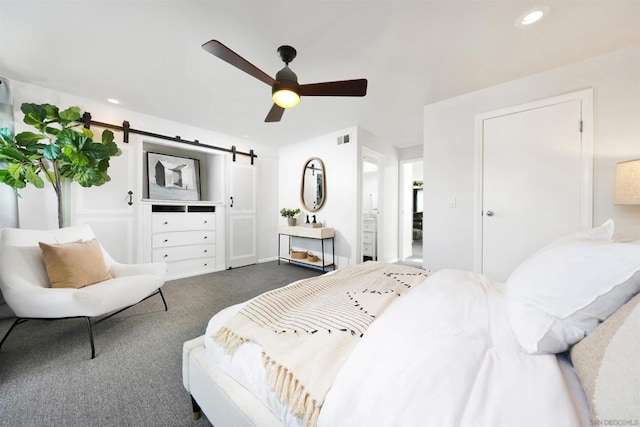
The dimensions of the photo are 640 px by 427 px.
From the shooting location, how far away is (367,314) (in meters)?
0.91

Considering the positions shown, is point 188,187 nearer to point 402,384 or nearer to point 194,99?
point 194,99

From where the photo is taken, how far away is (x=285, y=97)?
5.82 feet

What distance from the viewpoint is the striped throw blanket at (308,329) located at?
664 millimetres

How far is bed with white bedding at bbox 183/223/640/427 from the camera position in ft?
1.65

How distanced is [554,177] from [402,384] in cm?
260

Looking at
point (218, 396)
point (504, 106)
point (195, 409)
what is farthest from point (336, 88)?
point (195, 409)

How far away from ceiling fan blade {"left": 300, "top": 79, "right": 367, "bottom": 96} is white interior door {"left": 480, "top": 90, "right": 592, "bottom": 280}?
159 cm

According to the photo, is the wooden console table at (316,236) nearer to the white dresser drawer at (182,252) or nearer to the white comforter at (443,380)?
the white dresser drawer at (182,252)

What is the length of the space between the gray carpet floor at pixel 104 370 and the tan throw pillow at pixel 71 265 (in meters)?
0.43

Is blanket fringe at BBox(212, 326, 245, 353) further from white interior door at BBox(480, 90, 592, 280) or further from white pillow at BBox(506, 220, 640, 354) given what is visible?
white interior door at BBox(480, 90, 592, 280)

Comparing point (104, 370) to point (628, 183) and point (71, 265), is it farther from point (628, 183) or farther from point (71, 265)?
point (628, 183)

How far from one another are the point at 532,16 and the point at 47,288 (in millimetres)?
3956

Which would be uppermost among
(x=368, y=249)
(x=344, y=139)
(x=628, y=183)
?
(x=344, y=139)

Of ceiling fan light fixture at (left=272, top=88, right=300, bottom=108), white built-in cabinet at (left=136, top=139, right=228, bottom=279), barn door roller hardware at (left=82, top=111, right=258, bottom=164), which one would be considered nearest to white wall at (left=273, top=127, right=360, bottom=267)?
barn door roller hardware at (left=82, top=111, right=258, bottom=164)
